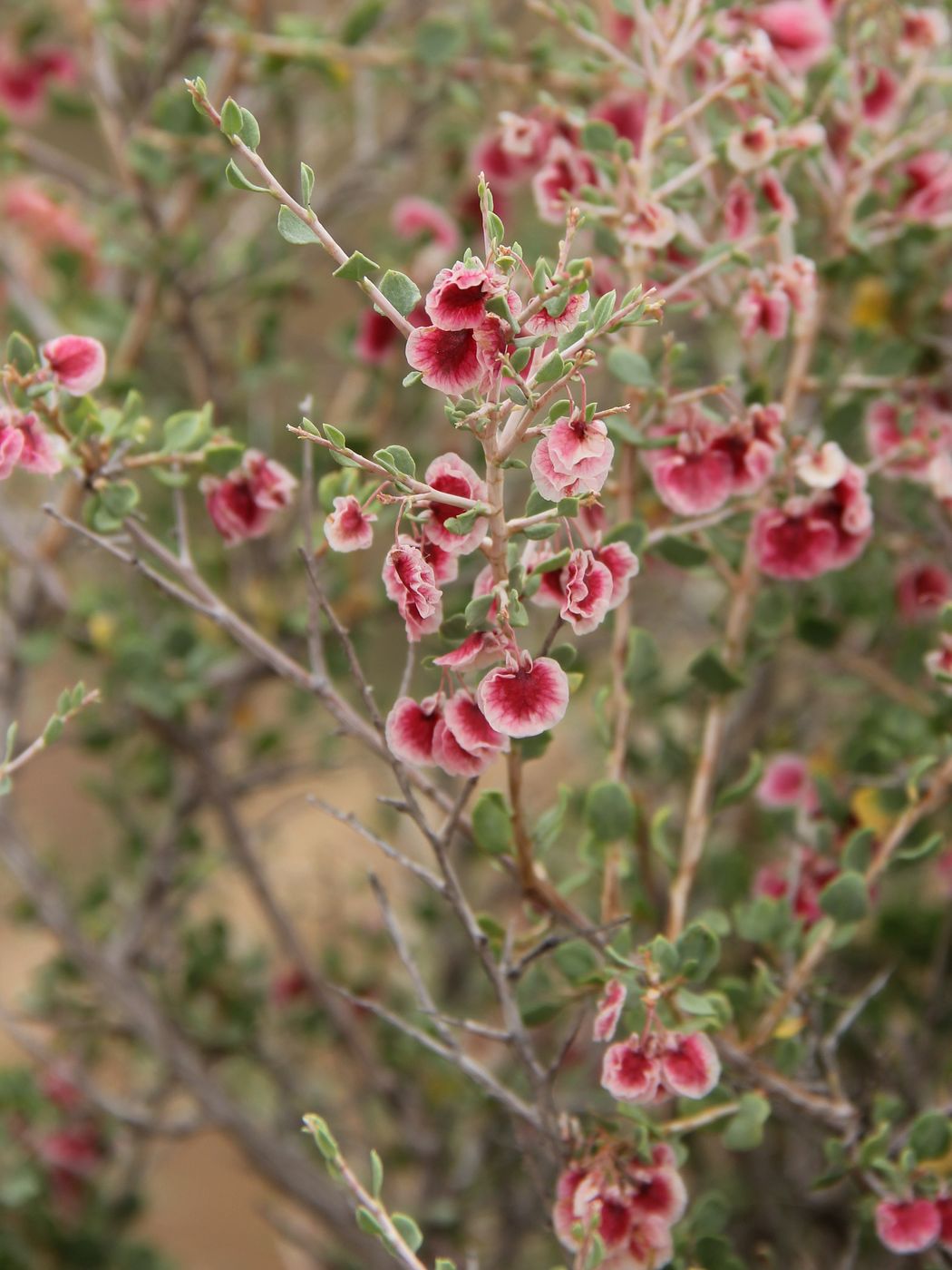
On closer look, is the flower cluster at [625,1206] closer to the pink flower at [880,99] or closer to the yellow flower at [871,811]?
the yellow flower at [871,811]

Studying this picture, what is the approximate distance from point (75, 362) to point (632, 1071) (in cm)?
38

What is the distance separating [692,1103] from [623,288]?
1.29ft

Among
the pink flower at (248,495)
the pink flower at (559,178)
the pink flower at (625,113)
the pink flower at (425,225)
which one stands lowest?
the pink flower at (425,225)

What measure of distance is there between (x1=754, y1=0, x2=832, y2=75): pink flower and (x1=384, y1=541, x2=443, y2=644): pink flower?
44 centimetres

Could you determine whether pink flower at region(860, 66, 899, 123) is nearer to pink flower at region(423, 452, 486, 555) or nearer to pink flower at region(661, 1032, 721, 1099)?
pink flower at region(423, 452, 486, 555)

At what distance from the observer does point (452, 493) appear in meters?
0.48

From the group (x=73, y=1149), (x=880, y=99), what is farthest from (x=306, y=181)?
(x=73, y=1149)

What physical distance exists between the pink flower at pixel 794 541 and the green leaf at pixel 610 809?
0.13 metres

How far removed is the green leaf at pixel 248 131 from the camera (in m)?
0.46

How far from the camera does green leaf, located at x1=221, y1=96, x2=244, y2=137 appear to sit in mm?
449

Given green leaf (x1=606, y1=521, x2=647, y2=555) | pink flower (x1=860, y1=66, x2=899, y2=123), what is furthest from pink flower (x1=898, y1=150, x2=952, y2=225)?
green leaf (x1=606, y1=521, x2=647, y2=555)

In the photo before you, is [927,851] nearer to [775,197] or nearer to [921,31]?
[775,197]

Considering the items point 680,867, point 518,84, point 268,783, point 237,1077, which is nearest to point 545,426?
point 680,867

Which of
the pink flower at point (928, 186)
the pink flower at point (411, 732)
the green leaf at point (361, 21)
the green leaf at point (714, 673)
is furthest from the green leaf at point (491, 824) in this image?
the green leaf at point (361, 21)
